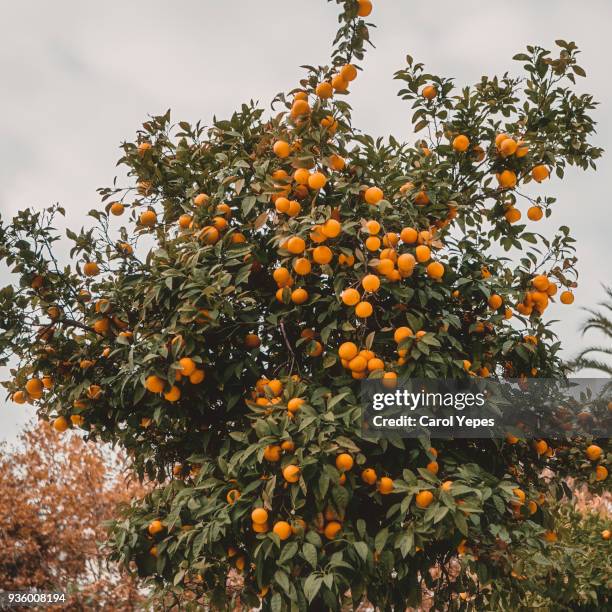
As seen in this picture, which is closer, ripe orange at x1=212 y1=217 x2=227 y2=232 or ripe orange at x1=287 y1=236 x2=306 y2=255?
ripe orange at x1=287 y1=236 x2=306 y2=255

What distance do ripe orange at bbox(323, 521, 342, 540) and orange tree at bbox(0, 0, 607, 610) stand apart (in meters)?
0.02

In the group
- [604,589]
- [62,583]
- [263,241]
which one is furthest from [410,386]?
[62,583]

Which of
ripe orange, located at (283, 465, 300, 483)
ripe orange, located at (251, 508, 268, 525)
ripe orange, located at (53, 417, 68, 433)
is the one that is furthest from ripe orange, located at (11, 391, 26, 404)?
ripe orange, located at (283, 465, 300, 483)

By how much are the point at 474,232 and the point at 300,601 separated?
2064 mm

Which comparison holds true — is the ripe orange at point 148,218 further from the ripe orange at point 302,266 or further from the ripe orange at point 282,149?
the ripe orange at point 302,266

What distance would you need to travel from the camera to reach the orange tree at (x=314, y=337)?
286 cm

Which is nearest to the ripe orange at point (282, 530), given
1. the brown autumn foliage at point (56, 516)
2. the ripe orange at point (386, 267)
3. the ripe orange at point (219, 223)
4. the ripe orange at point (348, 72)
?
the ripe orange at point (386, 267)

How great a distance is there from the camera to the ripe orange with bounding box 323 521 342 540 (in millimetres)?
2855

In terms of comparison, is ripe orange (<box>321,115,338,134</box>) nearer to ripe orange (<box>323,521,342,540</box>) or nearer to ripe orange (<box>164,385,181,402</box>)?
ripe orange (<box>164,385,181,402</box>)

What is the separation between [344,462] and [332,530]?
32 centimetres

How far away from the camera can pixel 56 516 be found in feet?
27.0

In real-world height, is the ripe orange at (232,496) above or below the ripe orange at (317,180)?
below

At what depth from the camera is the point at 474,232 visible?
3.79 m

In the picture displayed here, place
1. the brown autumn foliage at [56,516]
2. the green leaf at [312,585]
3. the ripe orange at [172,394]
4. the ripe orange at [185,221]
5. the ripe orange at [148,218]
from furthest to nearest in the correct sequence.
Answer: the brown autumn foliage at [56,516] < the ripe orange at [148,218] < the ripe orange at [185,221] < the ripe orange at [172,394] < the green leaf at [312,585]
